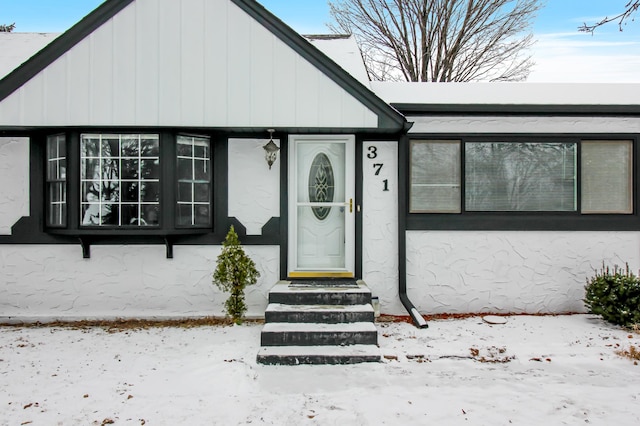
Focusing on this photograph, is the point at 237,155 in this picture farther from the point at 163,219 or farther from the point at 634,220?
the point at 634,220

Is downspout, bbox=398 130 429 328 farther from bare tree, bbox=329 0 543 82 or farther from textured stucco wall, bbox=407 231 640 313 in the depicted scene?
bare tree, bbox=329 0 543 82

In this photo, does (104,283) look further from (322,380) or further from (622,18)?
(622,18)

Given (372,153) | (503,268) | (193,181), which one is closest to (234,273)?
(193,181)

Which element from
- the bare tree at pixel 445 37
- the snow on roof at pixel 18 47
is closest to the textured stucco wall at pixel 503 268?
the snow on roof at pixel 18 47

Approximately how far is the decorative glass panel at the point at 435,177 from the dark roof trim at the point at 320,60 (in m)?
0.83

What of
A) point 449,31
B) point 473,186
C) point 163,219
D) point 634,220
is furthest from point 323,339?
point 449,31

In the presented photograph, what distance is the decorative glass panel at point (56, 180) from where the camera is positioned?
584cm

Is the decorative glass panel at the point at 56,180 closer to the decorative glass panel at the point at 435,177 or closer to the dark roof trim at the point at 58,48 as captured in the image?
the dark roof trim at the point at 58,48

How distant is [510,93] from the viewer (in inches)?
246

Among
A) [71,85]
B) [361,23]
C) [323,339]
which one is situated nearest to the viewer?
[323,339]

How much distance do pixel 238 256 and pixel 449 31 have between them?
12747 mm

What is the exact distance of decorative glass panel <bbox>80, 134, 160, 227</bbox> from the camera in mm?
5711

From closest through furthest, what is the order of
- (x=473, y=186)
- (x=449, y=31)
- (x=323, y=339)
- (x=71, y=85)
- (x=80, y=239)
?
(x=323, y=339)
(x=71, y=85)
(x=80, y=239)
(x=473, y=186)
(x=449, y=31)

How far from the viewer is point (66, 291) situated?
5.99 m
